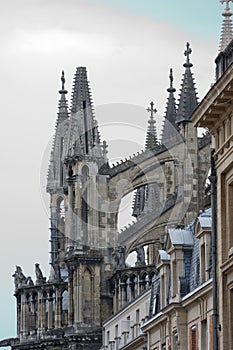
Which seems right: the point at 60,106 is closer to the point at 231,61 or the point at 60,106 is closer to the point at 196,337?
the point at 196,337

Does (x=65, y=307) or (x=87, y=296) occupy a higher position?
(x=65, y=307)

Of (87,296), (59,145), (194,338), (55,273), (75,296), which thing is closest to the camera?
(194,338)

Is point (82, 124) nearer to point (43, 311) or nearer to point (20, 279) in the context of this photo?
point (43, 311)

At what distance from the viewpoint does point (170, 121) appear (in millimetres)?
127000

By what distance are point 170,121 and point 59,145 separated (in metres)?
17.1

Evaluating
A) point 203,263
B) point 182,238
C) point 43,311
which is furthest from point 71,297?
point 203,263

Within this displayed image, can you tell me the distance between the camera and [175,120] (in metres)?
122

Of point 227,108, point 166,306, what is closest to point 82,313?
point 166,306

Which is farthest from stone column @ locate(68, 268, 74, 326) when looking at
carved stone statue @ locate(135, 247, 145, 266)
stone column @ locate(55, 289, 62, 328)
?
stone column @ locate(55, 289, 62, 328)

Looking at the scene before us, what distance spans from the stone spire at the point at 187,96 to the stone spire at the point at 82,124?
325 inches

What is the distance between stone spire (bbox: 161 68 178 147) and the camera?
120 m

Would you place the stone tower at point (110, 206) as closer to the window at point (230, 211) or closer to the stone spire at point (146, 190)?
the stone spire at point (146, 190)

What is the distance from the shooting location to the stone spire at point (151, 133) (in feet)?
435

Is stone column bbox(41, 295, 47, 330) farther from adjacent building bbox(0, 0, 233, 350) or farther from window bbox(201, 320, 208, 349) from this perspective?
window bbox(201, 320, 208, 349)
